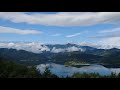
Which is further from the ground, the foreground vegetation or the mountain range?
the mountain range

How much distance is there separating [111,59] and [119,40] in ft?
1.06

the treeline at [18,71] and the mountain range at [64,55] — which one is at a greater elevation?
the mountain range at [64,55]

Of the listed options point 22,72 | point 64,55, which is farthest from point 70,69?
point 22,72

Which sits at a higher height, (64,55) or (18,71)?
(64,55)

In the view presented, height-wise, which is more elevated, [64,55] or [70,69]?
[64,55]

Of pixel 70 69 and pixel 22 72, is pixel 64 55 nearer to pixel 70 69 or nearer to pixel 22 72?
pixel 70 69

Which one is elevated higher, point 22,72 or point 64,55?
point 64,55

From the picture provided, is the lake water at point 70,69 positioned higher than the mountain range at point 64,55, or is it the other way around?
the mountain range at point 64,55

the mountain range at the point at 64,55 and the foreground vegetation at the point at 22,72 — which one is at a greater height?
the mountain range at the point at 64,55

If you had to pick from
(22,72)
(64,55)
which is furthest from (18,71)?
(64,55)

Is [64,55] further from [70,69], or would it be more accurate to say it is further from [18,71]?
[18,71]
